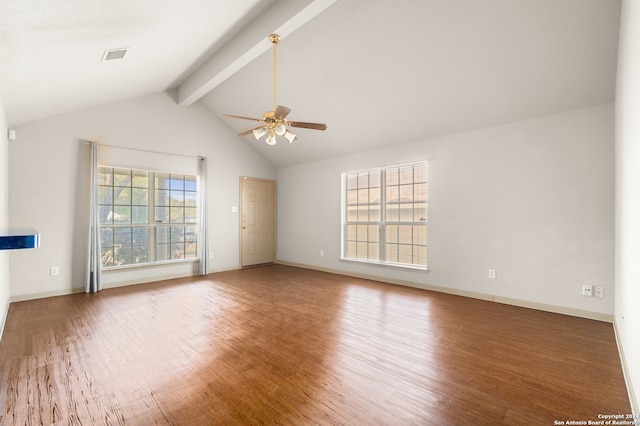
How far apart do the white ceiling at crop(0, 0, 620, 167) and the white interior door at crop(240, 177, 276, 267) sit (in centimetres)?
262

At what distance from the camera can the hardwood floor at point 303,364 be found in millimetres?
1917

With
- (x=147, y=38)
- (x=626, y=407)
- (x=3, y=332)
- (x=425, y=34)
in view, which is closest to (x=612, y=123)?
(x=425, y=34)

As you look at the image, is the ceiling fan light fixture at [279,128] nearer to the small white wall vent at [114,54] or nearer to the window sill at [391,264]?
the small white wall vent at [114,54]

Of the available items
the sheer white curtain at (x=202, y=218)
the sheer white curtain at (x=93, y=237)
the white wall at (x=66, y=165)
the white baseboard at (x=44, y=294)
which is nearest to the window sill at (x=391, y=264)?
the sheer white curtain at (x=202, y=218)

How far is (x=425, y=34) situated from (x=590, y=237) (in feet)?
10.1

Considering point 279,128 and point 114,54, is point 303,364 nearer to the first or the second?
point 279,128

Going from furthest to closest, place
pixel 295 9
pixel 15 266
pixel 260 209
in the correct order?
pixel 260 209 → pixel 15 266 → pixel 295 9

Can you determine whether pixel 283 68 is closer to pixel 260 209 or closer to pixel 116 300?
pixel 260 209

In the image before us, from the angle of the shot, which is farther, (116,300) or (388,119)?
(388,119)

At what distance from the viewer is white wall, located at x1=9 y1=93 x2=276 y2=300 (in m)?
4.44

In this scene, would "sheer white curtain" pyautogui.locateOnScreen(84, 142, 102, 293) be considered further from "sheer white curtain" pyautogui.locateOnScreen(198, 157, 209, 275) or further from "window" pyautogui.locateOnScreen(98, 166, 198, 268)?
"sheer white curtain" pyautogui.locateOnScreen(198, 157, 209, 275)

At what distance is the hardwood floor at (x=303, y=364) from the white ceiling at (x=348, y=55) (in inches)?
100

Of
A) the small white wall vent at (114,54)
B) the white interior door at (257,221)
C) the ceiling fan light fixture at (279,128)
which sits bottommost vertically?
the white interior door at (257,221)

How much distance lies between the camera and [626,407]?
1941 millimetres
